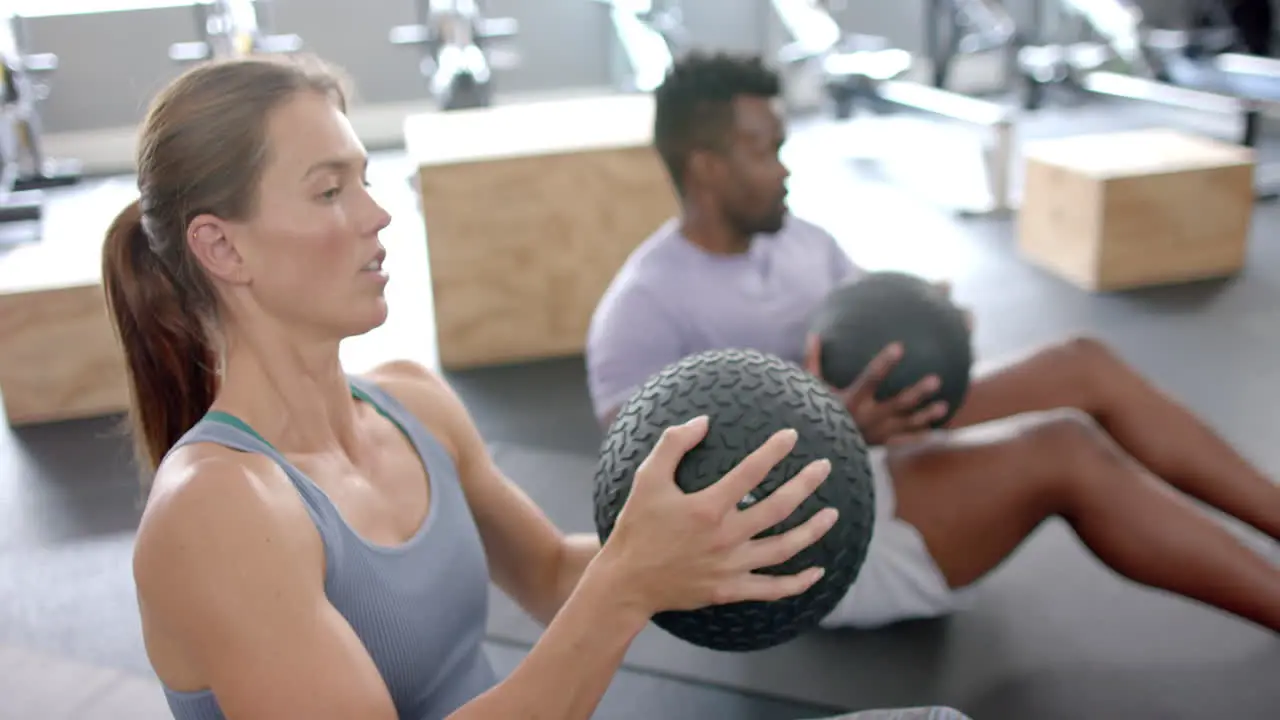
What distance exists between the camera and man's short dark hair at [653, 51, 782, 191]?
1.95 meters

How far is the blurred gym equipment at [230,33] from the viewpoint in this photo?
5.08 meters

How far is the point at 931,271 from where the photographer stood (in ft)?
12.2

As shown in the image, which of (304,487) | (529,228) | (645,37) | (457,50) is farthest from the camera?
(645,37)

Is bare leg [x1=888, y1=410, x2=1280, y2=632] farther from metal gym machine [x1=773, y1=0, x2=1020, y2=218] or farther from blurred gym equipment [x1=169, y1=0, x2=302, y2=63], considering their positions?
blurred gym equipment [x1=169, y1=0, x2=302, y2=63]

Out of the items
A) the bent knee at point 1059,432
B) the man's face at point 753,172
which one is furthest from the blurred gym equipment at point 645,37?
the bent knee at point 1059,432

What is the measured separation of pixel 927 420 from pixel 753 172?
0.55m

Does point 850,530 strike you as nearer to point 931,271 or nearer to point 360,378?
point 360,378

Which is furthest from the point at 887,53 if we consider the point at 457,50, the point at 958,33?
the point at 457,50

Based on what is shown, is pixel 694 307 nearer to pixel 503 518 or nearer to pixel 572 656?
pixel 503 518

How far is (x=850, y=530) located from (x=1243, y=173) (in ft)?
9.96

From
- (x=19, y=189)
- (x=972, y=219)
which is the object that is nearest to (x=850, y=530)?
(x=972, y=219)

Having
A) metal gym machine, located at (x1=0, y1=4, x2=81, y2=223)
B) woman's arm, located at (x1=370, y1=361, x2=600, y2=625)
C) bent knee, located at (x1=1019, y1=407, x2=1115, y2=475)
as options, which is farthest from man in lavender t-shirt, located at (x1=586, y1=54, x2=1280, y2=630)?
metal gym machine, located at (x1=0, y1=4, x2=81, y2=223)

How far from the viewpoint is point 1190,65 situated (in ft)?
15.8

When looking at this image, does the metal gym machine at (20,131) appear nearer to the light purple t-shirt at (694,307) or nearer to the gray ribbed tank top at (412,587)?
the light purple t-shirt at (694,307)
